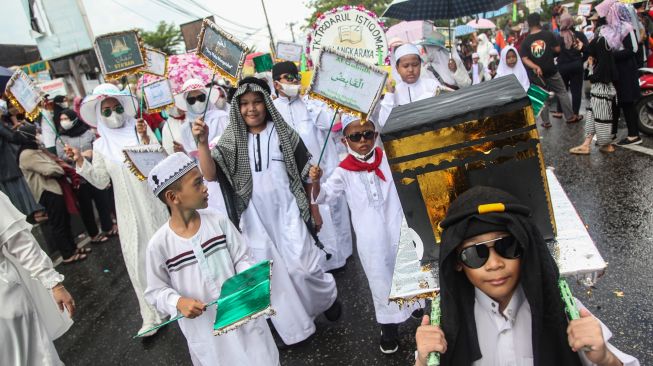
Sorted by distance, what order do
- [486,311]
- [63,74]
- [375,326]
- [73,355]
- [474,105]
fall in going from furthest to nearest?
[63,74] < [73,355] < [375,326] < [474,105] < [486,311]

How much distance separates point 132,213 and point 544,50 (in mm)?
7327

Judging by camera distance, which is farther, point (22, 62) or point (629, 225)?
point (22, 62)

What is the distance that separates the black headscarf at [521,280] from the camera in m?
1.36

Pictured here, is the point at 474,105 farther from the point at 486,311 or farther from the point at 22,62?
the point at 22,62

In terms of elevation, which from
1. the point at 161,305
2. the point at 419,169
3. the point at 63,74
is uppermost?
the point at 63,74

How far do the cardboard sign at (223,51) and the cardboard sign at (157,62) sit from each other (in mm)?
979

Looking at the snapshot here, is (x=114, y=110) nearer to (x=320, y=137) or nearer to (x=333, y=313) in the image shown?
(x=320, y=137)

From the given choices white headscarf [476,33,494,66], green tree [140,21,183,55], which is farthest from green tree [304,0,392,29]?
Result: white headscarf [476,33,494,66]

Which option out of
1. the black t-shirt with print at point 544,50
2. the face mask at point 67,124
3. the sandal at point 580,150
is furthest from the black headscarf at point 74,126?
the black t-shirt with print at point 544,50

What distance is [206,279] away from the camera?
2539 millimetres

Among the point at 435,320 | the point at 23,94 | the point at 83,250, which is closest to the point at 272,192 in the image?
the point at 435,320

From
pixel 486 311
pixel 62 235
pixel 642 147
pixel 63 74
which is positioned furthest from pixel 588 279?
pixel 63 74

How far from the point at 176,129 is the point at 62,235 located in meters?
2.19

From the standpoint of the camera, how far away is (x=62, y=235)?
6406 mm
